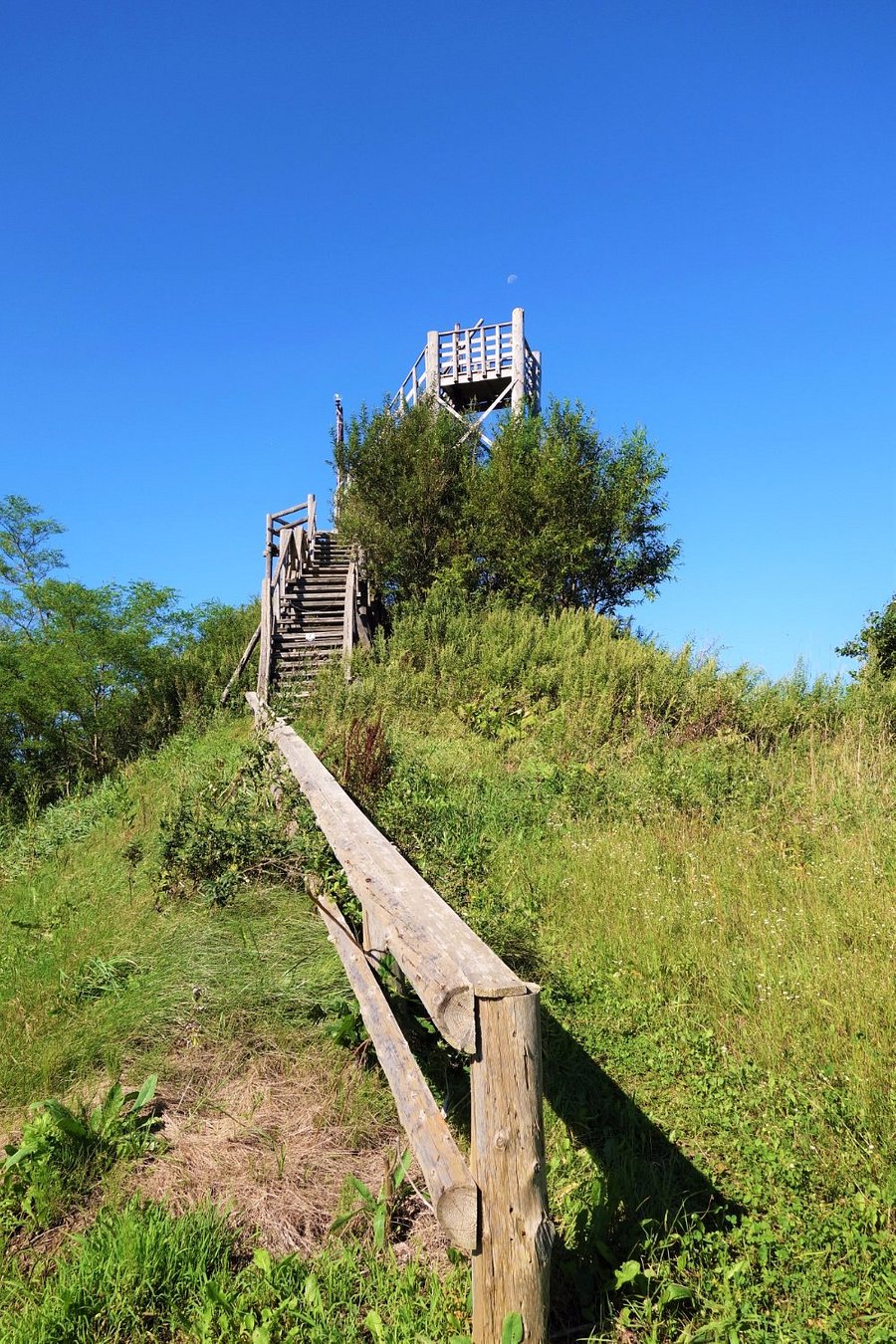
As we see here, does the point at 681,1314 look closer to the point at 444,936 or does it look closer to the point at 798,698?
the point at 444,936

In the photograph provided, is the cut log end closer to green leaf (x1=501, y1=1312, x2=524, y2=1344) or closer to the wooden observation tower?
green leaf (x1=501, y1=1312, x2=524, y2=1344)

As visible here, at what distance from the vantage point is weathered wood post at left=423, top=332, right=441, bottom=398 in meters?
23.4

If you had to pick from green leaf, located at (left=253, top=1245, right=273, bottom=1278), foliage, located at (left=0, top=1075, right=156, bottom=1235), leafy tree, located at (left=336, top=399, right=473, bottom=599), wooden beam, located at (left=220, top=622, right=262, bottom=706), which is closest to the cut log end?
green leaf, located at (left=253, top=1245, right=273, bottom=1278)

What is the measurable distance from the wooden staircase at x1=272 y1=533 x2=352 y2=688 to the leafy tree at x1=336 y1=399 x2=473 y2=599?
1.31m

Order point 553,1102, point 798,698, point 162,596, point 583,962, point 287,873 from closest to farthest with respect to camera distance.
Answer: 1. point 553,1102
2. point 583,962
3. point 287,873
4. point 798,698
5. point 162,596

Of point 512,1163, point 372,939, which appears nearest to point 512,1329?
point 512,1163

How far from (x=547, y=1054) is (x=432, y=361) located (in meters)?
23.4

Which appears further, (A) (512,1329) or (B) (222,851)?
(B) (222,851)

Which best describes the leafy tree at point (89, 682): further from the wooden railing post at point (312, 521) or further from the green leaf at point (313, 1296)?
the green leaf at point (313, 1296)

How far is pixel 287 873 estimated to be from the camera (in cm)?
544

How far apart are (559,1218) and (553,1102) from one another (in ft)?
1.97

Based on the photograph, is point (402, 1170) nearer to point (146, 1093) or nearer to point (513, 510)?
point (146, 1093)

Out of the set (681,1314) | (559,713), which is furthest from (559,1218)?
(559,713)

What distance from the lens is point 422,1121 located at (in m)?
2.32
